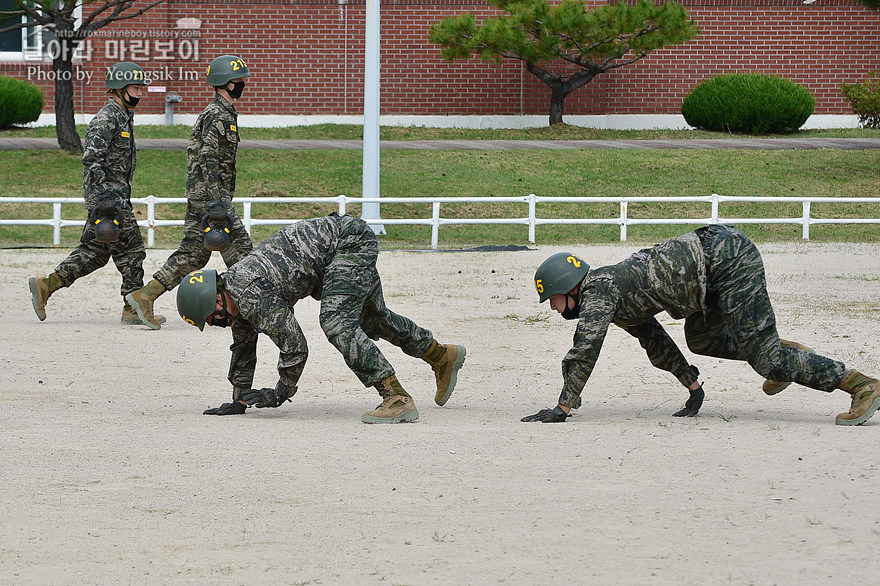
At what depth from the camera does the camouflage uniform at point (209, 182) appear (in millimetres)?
10820

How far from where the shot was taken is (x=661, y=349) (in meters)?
7.61

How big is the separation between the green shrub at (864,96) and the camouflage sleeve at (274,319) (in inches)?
999

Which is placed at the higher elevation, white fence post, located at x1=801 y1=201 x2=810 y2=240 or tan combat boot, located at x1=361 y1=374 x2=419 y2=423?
white fence post, located at x1=801 y1=201 x2=810 y2=240

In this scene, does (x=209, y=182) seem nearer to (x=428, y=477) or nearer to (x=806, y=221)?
(x=428, y=477)

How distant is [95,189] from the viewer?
11242 millimetres

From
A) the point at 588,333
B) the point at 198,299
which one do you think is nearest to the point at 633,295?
the point at 588,333

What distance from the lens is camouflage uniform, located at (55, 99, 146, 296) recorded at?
11.2 meters

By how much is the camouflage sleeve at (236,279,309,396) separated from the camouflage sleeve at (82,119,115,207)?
453 centimetres

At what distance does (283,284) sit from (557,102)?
25354 mm

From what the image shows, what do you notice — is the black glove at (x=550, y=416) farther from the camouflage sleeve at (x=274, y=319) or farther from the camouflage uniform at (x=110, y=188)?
the camouflage uniform at (x=110, y=188)

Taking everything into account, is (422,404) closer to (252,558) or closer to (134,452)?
(134,452)

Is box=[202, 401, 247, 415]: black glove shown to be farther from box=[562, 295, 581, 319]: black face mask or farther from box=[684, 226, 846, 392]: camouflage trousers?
box=[684, 226, 846, 392]: camouflage trousers

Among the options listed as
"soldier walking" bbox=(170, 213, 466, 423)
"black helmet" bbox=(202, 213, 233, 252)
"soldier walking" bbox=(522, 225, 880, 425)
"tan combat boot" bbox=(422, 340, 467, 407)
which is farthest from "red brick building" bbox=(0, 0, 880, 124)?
"soldier walking" bbox=(522, 225, 880, 425)

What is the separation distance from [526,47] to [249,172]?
8412 millimetres
